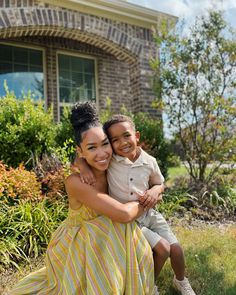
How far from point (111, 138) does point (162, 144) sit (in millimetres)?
4744

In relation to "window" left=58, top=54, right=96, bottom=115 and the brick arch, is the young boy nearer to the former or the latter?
the brick arch

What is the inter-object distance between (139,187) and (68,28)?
19.9ft

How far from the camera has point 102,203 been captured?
6.81 feet

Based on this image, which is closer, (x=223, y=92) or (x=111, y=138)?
(x=111, y=138)

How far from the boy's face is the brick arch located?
17.6ft

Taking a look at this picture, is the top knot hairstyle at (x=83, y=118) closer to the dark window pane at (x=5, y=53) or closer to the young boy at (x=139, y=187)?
the young boy at (x=139, y=187)

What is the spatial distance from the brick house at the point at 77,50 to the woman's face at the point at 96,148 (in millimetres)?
5423

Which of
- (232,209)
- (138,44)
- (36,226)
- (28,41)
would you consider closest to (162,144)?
(232,209)

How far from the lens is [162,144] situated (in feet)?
22.9

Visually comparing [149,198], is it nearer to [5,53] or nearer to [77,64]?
[5,53]

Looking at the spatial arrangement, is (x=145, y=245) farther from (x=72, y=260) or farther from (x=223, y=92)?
(x=223, y=92)

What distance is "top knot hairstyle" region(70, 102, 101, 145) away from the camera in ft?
7.29

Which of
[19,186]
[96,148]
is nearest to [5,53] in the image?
[19,186]

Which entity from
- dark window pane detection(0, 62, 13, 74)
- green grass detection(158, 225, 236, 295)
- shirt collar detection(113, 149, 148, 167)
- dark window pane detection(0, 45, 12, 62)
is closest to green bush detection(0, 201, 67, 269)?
green grass detection(158, 225, 236, 295)
